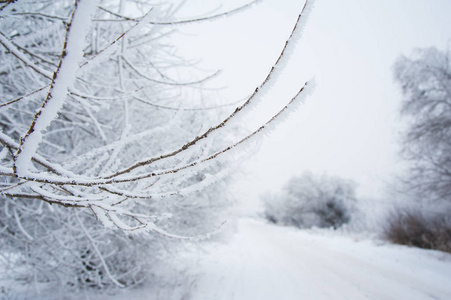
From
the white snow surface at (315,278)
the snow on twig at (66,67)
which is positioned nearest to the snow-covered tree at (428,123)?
the white snow surface at (315,278)

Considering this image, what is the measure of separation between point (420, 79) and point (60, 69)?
11.6m

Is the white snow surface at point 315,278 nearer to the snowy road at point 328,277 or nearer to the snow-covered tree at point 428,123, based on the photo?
the snowy road at point 328,277

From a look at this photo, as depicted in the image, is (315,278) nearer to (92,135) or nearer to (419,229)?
(92,135)

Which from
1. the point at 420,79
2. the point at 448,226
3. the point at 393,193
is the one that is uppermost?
the point at 420,79

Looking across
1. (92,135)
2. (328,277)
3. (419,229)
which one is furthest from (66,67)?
(419,229)

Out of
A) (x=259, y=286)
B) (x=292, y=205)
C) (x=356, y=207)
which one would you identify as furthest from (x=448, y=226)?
(x=292, y=205)

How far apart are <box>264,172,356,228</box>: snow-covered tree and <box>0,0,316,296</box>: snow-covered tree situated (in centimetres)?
2268

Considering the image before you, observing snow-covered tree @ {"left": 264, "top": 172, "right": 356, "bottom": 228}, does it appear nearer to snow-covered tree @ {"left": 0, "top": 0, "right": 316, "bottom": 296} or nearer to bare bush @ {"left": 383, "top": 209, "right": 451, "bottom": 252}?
bare bush @ {"left": 383, "top": 209, "right": 451, "bottom": 252}

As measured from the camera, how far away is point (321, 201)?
993 inches

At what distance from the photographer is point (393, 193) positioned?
9.59m

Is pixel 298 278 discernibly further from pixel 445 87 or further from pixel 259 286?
pixel 445 87

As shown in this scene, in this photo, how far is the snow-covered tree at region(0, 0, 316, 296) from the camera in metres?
0.42

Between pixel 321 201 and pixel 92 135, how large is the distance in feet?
86.8

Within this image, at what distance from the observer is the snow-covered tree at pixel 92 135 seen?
0.42 metres
